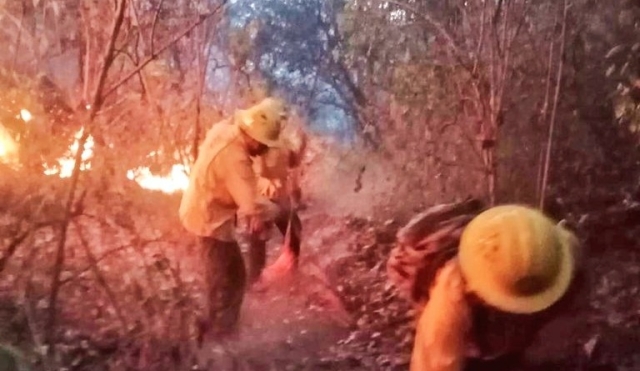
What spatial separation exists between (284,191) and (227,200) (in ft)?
0.34

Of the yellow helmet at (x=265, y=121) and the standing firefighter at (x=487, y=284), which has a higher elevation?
the yellow helmet at (x=265, y=121)

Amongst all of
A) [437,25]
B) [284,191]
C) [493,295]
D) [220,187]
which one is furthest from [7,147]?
[493,295]

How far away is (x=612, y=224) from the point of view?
62.3 inches

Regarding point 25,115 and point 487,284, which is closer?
point 487,284

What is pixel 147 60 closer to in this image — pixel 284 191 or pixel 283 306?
pixel 284 191

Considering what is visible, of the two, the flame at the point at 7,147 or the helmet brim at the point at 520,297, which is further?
the flame at the point at 7,147

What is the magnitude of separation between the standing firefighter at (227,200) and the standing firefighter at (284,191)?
0.02 meters

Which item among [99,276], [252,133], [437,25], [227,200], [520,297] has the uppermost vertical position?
[437,25]

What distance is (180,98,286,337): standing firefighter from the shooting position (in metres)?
1.61

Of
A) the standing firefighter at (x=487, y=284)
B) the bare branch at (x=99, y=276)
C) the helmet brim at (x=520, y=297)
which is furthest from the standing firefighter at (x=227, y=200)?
the helmet brim at (x=520, y=297)

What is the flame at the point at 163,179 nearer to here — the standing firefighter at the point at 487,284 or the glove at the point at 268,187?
the glove at the point at 268,187

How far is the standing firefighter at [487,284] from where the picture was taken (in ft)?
5.05

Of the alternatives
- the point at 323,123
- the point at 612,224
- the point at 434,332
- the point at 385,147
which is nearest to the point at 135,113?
the point at 323,123

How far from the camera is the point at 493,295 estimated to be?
5.09ft
